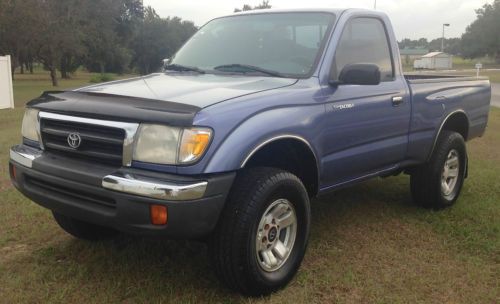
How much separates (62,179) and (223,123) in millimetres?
1008

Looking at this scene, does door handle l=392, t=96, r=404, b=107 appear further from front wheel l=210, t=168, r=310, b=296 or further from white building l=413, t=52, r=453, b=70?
white building l=413, t=52, r=453, b=70

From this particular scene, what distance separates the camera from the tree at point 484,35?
75.6 metres

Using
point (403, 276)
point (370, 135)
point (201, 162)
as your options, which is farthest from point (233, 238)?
point (370, 135)

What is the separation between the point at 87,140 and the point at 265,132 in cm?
104

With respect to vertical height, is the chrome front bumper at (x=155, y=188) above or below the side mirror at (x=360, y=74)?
below

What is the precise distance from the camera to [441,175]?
513 cm

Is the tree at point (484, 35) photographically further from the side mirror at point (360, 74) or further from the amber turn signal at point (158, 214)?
the amber turn signal at point (158, 214)

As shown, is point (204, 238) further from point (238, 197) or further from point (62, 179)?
point (62, 179)

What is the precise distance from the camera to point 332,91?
3.78 m

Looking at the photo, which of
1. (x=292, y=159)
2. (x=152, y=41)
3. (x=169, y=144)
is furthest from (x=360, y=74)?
(x=152, y=41)

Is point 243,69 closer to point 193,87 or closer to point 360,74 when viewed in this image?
point 193,87

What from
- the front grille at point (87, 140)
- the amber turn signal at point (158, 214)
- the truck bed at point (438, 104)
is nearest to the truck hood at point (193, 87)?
the front grille at point (87, 140)

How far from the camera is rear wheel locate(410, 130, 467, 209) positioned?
16.6 ft

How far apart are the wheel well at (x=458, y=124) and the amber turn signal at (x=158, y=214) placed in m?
3.47
